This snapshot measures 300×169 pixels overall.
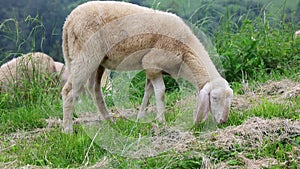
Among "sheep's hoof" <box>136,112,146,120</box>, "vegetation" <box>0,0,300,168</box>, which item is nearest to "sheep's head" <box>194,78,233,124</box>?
"vegetation" <box>0,0,300,168</box>

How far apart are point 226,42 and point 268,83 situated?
4.89ft

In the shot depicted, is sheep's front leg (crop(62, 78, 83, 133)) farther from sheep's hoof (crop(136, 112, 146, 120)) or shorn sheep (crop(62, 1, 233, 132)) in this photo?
sheep's hoof (crop(136, 112, 146, 120))

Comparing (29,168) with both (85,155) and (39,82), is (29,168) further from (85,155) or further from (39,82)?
(39,82)

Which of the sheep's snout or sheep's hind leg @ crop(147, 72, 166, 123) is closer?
the sheep's snout

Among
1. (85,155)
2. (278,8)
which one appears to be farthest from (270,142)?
(278,8)

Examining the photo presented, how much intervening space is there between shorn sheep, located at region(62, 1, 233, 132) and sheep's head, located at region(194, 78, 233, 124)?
0.02 meters

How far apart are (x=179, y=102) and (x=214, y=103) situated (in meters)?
1.09

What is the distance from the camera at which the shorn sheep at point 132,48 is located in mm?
5562

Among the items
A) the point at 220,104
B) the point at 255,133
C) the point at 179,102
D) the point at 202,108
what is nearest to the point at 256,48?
the point at 179,102

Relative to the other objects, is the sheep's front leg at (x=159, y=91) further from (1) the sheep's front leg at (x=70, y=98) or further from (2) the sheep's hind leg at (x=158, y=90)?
(1) the sheep's front leg at (x=70, y=98)

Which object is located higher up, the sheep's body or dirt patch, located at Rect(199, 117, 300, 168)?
dirt patch, located at Rect(199, 117, 300, 168)

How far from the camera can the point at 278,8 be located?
363 inches

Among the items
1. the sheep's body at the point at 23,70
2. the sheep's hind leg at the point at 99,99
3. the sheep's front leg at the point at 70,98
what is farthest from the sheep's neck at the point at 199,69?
the sheep's body at the point at 23,70

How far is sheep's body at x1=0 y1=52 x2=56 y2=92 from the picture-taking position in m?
7.39
